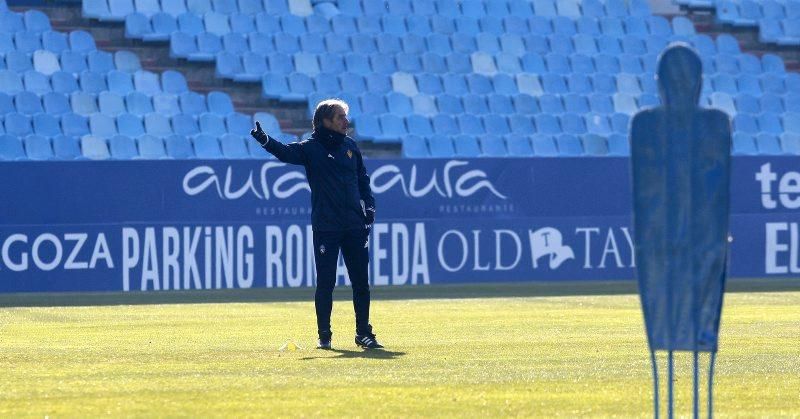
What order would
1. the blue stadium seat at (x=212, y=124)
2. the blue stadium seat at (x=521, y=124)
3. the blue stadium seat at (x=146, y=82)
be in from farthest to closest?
1. the blue stadium seat at (x=521, y=124)
2. the blue stadium seat at (x=146, y=82)
3. the blue stadium seat at (x=212, y=124)

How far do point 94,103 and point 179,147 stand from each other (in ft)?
4.68

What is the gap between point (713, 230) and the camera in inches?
236

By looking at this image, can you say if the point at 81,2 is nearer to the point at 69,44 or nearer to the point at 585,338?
the point at 69,44

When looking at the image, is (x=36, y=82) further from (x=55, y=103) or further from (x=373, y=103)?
(x=373, y=103)

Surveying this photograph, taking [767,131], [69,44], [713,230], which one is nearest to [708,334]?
[713,230]

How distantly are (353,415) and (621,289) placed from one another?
1309 cm

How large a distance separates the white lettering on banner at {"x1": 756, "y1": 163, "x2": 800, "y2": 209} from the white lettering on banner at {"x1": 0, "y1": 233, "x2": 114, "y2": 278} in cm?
866

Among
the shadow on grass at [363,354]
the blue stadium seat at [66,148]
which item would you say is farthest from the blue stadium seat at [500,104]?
the shadow on grass at [363,354]

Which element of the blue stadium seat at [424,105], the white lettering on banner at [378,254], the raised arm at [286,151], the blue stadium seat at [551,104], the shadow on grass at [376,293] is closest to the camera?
the raised arm at [286,151]

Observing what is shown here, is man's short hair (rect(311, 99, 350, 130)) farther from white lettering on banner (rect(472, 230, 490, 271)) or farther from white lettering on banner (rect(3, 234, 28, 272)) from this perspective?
white lettering on banner (rect(472, 230, 490, 271))

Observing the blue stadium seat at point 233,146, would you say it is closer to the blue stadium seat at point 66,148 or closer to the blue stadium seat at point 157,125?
the blue stadium seat at point 157,125

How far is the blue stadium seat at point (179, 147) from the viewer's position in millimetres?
22312

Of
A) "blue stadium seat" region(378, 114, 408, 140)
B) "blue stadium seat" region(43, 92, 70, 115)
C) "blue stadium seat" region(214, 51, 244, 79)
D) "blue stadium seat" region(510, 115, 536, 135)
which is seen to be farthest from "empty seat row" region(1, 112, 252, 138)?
"blue stadium seat" region(510, 115, 536, 135)

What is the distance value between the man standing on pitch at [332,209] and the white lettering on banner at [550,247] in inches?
386
